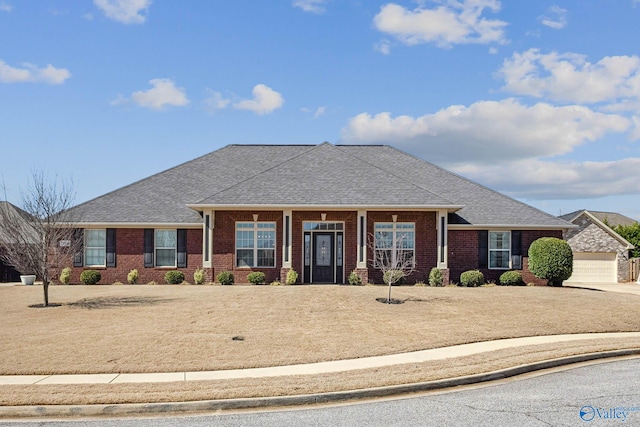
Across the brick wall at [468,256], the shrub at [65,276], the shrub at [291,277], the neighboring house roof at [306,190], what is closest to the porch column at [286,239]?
the shrub at [291,277]

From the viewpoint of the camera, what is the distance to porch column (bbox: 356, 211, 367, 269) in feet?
84.7

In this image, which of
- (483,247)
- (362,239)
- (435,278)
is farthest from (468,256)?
(362,239)

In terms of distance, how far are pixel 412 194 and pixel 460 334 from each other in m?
12.1

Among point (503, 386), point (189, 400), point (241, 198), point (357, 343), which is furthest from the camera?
point (241, 198)

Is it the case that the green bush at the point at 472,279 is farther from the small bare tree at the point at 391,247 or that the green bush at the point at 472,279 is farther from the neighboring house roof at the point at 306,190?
the neighboring house roof at the point at 306,190

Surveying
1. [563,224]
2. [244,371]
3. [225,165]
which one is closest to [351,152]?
[225,165]

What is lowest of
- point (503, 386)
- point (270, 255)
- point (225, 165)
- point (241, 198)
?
point (503, 386)

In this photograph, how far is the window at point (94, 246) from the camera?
91.4 ft

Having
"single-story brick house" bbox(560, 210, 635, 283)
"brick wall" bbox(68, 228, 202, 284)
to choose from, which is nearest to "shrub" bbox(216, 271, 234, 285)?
"brick wall" bbox(68, 228, 202, 284)

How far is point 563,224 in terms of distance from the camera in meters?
27.8

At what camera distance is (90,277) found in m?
26.8

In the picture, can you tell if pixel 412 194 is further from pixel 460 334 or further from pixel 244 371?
pixel 244 371

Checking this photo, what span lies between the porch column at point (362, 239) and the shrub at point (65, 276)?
45.7ft

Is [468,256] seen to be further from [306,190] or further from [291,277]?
[291,277]
